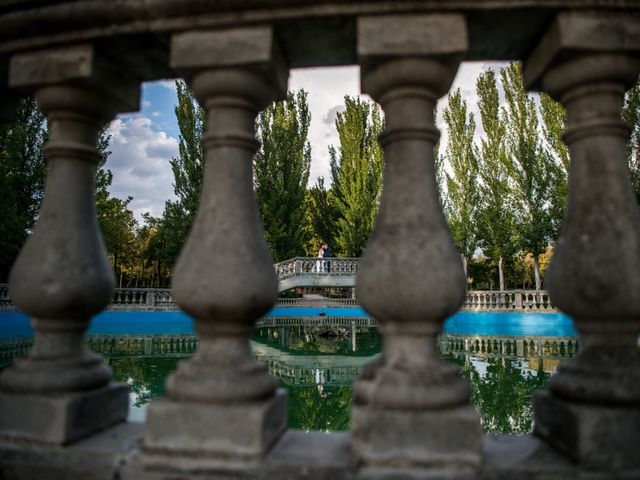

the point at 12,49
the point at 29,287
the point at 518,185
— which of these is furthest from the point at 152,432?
the point at 518,185

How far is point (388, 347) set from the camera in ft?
4.07

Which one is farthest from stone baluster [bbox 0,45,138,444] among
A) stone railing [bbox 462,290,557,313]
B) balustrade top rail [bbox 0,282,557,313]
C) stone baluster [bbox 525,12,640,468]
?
stone railing [bbox 462,290,557,313]

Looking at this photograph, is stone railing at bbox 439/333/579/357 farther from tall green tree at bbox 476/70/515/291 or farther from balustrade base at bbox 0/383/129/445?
tall green tree at bbox 476/70/515/291

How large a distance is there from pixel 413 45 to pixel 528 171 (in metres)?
19.5

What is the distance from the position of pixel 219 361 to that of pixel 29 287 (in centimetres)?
70

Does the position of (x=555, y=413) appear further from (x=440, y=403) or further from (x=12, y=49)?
(x=12, y=49)

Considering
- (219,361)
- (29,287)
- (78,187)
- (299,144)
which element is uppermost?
(299,144)

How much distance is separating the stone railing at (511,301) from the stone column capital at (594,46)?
1528cm

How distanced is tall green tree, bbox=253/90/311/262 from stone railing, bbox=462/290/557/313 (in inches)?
375

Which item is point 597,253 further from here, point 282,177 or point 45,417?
point 282,177

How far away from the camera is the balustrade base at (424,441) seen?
3.67 ft

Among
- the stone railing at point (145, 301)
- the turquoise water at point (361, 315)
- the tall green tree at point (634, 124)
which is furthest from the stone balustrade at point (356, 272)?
the stone railing at point (145, 301)

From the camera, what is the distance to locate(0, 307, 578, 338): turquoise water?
1212cm

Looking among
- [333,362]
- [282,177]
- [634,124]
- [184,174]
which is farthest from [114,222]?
[634,124]
